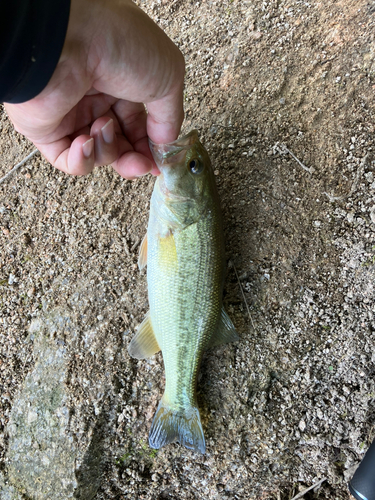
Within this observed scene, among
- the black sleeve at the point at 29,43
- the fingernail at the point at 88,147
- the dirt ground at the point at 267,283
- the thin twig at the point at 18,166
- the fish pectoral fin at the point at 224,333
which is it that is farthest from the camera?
the thin twig at the point at 18,166

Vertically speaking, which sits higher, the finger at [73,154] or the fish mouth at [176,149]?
the finger at [73,154]

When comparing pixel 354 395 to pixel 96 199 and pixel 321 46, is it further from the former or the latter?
pixel 321 46

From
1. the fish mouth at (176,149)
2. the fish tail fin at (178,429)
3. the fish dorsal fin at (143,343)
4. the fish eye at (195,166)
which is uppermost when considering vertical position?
the fish mouth at (176,149)

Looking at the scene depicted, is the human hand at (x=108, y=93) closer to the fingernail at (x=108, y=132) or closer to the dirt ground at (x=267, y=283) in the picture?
the fingernail at (x=108, y=132)

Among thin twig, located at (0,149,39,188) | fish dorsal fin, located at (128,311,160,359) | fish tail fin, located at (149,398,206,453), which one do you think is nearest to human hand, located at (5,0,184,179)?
thin twig, located at (0,149,39,188)

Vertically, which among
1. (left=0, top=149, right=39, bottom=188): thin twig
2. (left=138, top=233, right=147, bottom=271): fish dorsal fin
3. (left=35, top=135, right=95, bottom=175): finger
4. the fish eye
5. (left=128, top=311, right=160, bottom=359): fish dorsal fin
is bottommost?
Result: (left=128, top=311, right=160, bottom=359): fish dorsal fin

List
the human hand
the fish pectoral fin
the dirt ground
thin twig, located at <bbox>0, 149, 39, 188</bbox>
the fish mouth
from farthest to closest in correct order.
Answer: thin twig, located at <bbox>0, 149, 39, 188</bbox>, the dirt ground, the fish pectoral fin, the fish mouth, the human hand

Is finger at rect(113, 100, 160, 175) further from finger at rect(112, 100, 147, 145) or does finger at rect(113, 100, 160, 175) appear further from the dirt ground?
the dirt ground

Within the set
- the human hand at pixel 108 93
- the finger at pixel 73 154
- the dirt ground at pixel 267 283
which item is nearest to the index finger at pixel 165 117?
the human hand at pixel 108 93
